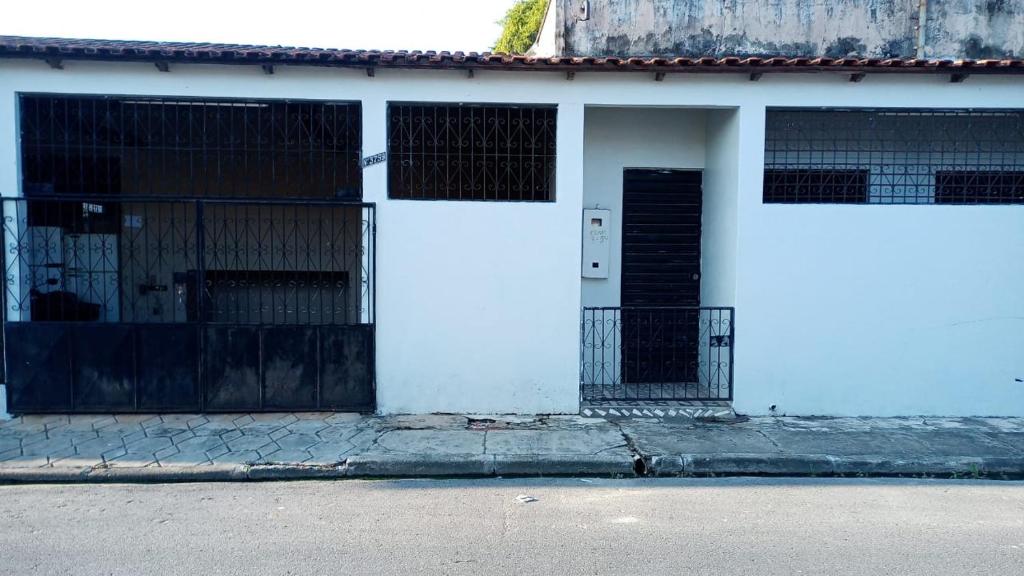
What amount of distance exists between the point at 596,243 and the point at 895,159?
3609 millimetres

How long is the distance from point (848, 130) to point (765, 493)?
4836 millimetres

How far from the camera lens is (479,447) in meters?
6.43

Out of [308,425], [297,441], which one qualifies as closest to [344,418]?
[308,425]

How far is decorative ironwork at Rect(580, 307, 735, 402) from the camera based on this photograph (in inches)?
319

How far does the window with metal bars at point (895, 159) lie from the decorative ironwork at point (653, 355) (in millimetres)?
1814

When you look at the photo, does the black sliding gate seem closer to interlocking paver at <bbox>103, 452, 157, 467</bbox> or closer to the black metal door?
interlocking paver at <bbox>103, 452, 157, 467</bbox>

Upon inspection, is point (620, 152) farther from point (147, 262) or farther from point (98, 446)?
point (98, 446)

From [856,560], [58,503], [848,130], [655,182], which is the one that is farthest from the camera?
[655,182]

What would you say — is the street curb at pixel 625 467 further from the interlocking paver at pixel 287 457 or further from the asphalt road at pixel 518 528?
the asphalt road at pixel 518 528

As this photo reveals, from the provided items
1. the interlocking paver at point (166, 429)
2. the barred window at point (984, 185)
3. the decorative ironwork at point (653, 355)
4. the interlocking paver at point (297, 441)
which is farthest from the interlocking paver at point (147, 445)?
the barred window at point (984, 185)

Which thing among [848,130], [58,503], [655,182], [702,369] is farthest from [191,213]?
[848,130]

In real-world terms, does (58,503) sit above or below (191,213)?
below

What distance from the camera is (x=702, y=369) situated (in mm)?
8633

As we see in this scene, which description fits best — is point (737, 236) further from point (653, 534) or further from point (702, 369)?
point (653, 534)
